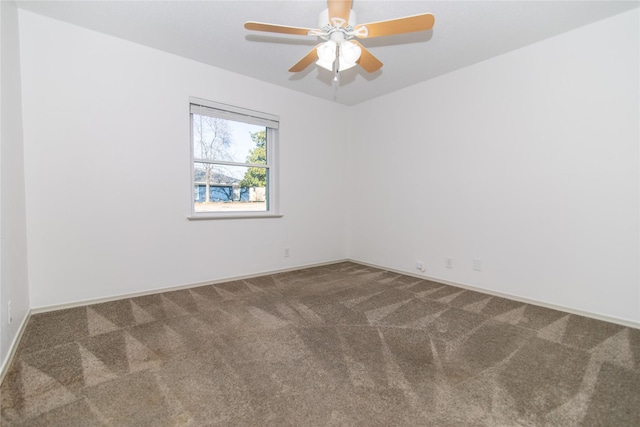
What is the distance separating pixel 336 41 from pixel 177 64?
214 cm

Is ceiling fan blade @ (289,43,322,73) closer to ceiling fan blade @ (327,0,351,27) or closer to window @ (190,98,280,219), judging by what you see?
ceiling fan blade @ (327,0,351,27)

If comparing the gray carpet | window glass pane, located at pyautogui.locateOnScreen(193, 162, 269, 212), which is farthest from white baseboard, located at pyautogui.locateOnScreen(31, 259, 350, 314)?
window glass pane, located at pyautogui.locateOnScreen(193, 162, 269, 212)

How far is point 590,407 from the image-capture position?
1504 mm

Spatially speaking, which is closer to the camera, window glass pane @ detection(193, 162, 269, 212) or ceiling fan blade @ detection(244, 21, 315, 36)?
ceiling fan blade @ detection(244, 21, 315, 36)

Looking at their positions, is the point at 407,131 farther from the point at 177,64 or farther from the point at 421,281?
the point at 177,64

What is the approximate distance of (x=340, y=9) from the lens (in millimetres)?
1880

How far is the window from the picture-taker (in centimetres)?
358

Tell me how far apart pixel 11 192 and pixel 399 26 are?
2939mm

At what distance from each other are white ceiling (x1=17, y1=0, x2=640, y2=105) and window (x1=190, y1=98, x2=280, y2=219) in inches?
23.9

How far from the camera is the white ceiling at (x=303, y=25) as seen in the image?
2385 mm

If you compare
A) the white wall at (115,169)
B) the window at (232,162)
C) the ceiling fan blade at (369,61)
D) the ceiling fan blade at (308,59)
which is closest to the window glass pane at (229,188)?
the window at (232,162)

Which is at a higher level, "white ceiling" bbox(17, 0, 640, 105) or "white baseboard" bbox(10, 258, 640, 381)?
"white ceiling" bbox(17, 0, 640, 105)

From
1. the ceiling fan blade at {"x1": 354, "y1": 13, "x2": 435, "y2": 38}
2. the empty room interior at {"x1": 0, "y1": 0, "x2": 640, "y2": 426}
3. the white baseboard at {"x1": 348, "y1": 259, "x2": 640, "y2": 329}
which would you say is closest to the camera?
the empty room interior at {"x1": 0, "y1": 0, "x2": 640, "y2": 426}

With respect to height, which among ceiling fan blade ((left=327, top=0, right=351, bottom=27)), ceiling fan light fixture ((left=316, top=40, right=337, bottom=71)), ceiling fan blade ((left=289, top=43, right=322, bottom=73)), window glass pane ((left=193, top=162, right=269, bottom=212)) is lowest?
window glass pane ((left=193, top=162, right=269, bottom=212))
